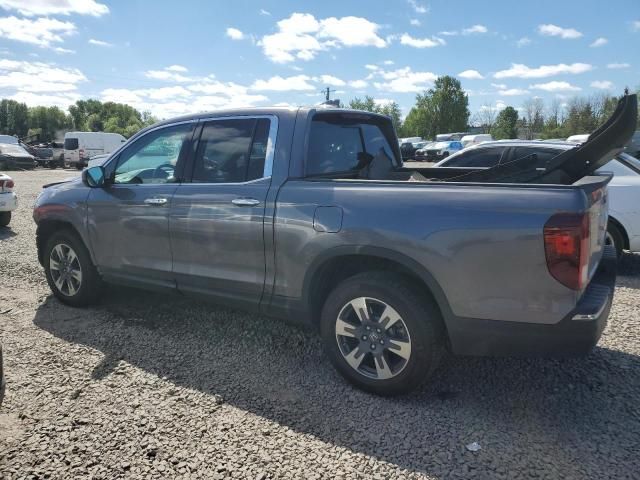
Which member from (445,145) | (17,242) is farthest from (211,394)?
(445,145)

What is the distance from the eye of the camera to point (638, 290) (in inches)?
213

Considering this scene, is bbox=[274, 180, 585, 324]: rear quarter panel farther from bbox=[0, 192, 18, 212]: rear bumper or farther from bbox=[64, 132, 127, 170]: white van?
bbox=[64, 132, 127, 170]: white van

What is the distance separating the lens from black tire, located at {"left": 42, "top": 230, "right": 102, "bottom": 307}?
4648mm

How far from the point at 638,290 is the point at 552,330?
3.63 metres

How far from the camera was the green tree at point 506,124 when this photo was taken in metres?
78.0

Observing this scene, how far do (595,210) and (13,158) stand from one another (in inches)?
1255

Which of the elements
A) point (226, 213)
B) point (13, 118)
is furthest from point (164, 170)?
point (13, 118)

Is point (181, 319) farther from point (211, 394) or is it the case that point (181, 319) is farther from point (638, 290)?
point (638, 290)

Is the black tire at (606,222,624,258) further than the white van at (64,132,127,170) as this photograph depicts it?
No

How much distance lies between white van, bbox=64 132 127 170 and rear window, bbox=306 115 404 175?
103 feet

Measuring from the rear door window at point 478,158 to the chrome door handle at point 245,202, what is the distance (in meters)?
4.06

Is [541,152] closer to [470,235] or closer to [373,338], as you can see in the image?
[470,235]

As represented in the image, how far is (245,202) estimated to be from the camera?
348 centimetres

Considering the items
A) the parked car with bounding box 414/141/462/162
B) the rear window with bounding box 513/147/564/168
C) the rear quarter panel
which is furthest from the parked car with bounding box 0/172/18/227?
the parked car with bounding box 414/141/462/162
